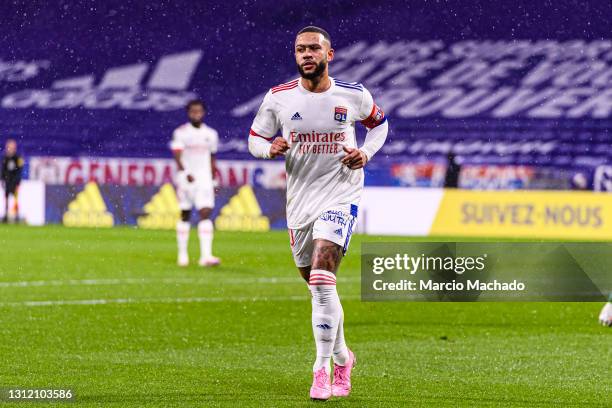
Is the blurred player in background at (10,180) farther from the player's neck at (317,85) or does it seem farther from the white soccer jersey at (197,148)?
the player's neck at (317,85)

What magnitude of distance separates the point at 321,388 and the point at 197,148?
35.0ft

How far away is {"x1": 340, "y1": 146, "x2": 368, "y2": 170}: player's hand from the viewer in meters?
6.30

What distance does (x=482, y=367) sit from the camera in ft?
24.7

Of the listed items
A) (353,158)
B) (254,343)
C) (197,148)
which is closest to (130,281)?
(197,148)

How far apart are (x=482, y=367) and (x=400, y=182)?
1968 centimetres

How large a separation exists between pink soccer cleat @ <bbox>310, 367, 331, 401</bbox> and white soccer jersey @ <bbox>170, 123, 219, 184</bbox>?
10499 millimetres

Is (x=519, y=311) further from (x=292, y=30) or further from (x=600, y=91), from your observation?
(x=292, y=30)

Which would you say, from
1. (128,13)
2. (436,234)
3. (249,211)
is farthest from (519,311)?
(128,13)

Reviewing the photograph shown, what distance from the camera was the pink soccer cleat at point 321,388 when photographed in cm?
604

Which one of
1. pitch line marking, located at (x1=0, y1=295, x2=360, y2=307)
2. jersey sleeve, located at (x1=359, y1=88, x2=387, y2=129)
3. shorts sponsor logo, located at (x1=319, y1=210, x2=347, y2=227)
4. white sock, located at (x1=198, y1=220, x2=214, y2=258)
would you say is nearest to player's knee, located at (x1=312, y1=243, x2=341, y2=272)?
shorts sponsor logo, located at (x1=319, y1=210, x2=347, y2=227)

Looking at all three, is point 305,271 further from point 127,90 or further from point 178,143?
point 127,90

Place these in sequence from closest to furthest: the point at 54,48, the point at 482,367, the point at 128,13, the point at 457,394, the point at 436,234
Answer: the point at 457,394
the point at 482,367
the point at 436,234
the point at 54,48
the point at 128,13

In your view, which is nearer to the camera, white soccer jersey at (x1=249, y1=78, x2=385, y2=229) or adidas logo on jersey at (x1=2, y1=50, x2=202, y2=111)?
white soccer jersey at (x1=249, y1=78, x2=385, y2=229)

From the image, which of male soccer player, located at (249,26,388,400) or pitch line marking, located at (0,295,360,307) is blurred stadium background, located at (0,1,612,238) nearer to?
pitch line marking, located at (0,295,360,307)
